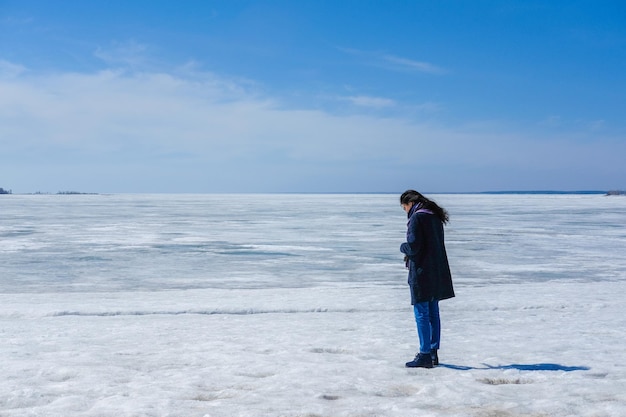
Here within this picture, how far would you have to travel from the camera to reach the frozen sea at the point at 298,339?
174 inches

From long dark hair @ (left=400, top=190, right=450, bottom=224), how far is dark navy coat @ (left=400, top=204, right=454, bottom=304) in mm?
42

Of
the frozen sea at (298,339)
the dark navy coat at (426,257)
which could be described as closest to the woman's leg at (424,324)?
the dark navy coat at (426,257)

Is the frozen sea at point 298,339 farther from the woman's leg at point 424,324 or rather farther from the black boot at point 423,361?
the woman's leg at point 424,324

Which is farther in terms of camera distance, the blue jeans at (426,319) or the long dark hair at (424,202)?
the blue jeans at (426,319)

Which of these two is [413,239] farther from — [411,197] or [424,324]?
[424,324]

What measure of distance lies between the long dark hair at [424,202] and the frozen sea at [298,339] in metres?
1.32

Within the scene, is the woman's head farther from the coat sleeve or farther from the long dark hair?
the coat sleeve

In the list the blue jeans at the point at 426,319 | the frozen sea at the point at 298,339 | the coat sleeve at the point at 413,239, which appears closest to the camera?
the frozen sea at the point at 298,339

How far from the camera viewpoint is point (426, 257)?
515 cm

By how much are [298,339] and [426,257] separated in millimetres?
2037

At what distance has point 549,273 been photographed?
12633 mm

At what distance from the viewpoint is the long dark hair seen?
5.14m

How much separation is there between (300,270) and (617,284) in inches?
236

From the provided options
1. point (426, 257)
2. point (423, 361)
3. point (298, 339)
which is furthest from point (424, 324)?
point (298, 339)
